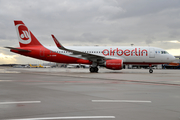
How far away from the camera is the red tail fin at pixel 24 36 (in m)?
33.6

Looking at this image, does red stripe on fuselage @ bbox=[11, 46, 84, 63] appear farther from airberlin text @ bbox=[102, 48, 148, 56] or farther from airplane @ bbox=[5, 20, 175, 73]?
airberlin text @ bbox=[102, 48, 148, 56]

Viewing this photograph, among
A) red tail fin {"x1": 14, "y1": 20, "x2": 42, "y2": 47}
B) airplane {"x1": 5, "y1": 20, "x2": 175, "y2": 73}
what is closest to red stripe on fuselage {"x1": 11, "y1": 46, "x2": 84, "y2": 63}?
airplane {"x1": 5, "y1": 20, "x2": 175, "y2": 73}

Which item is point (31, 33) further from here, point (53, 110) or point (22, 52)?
point (53, 110)

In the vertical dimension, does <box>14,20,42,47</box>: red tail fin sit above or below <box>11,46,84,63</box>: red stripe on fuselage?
above

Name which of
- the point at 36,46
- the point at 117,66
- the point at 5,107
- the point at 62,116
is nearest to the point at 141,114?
the point at 62,116

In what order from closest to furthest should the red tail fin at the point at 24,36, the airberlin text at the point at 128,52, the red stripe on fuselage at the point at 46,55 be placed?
1. the airberlin text at the point at 128,52
2. the red stripe on fuselage at the point at 46,55
3. the red tail fin at the point at 24,36

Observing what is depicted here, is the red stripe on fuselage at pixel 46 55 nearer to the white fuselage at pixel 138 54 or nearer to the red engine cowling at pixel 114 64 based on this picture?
the white fuselage at pixel 138 54

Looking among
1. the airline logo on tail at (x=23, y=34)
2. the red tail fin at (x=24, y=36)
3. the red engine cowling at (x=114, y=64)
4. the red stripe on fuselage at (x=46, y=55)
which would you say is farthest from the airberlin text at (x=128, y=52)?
the airline logo on tail at (x=23, y=34)

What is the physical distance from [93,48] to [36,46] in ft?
30.1

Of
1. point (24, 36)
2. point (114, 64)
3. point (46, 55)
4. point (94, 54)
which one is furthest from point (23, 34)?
point (114, 64)

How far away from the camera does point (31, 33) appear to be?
3419 cm

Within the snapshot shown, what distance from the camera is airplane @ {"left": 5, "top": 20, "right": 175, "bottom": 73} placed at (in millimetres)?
29781

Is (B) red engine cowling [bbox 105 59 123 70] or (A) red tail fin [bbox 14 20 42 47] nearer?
(B) red engine cowling [bbox 105 59 123 70]

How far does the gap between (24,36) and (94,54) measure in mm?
11951
